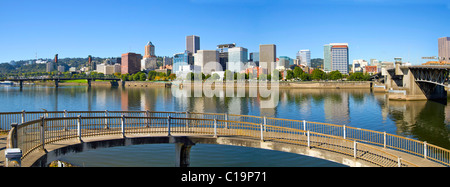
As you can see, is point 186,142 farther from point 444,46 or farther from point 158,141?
point 444,46

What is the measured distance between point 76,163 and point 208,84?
15922cm

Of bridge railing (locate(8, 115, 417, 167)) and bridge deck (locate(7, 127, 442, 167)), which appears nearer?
bridge railing (locate(8, 115, 417, 167))

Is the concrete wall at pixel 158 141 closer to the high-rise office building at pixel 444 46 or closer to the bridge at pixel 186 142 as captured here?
the bridge at pixel 186 142

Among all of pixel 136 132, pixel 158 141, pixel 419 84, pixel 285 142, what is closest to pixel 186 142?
pixel 158 141

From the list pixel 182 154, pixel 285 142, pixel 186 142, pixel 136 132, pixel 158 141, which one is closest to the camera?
pixel 285 142

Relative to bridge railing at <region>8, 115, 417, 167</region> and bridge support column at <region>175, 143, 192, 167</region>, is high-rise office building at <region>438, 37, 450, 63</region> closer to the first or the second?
bridge railing at <region>8, 115, 417, 167</region>

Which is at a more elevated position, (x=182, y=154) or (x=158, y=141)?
(x=158, y=141)

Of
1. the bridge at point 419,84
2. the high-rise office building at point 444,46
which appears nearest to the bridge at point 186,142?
the bridge at point 419,84

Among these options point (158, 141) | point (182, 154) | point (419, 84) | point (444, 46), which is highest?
point (444, 46)

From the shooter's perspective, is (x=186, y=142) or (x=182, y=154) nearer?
(x=186, y=142)

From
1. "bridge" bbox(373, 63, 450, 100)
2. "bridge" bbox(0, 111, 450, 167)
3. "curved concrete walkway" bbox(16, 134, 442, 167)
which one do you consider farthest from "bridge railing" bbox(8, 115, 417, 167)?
"bridge" bbox(373, 63, 450, 100)
